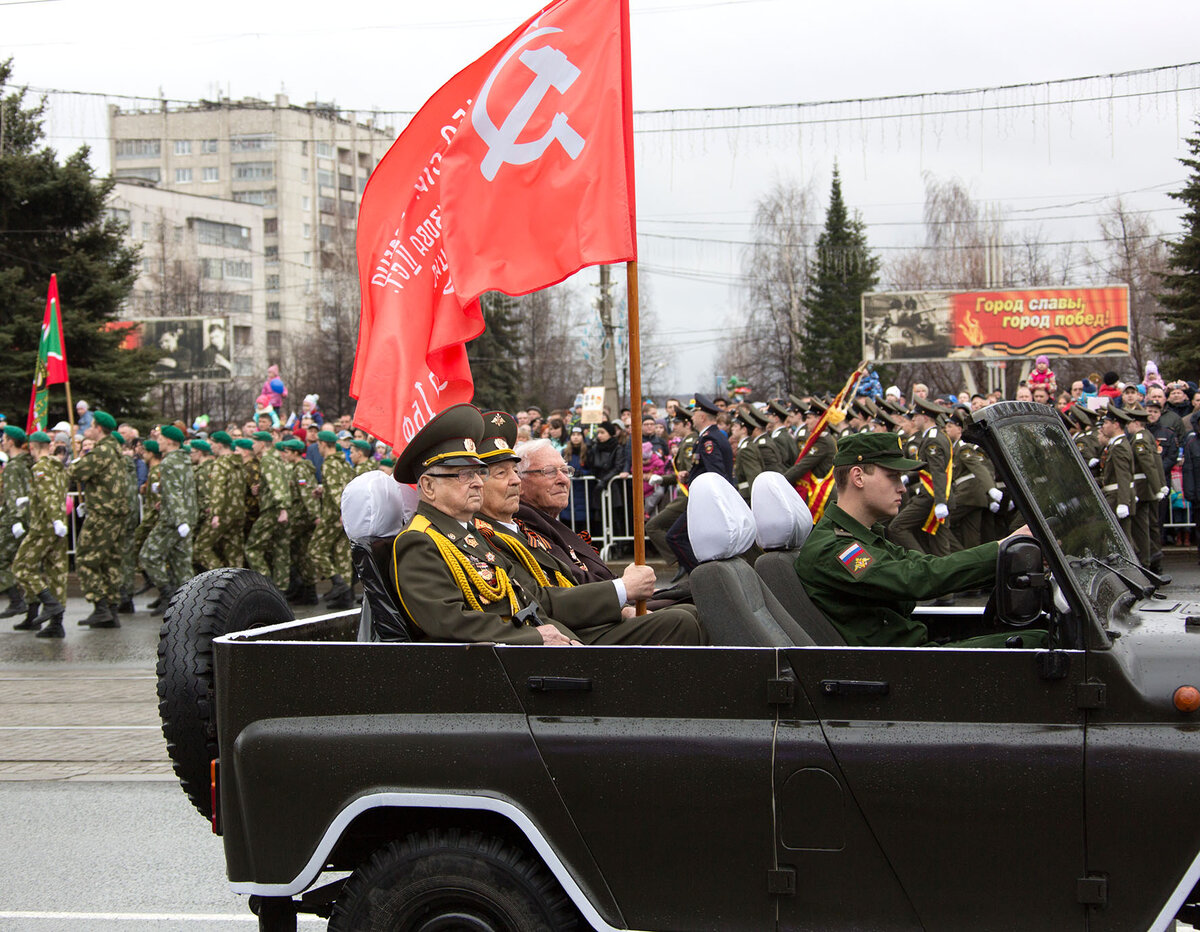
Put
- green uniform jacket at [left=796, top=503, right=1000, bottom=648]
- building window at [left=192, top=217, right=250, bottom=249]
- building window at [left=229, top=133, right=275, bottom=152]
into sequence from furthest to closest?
building window at [left=229, top=133, right=275, bottom=152]
building window at [left=192, top=217, right=250, bottom=249]
green uniform jacket at [left=796, top=503, right=1000, bottom=648]

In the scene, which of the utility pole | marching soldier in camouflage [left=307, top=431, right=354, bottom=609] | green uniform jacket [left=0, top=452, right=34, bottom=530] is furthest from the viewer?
the utility pole

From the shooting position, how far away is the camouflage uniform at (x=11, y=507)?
15.4m

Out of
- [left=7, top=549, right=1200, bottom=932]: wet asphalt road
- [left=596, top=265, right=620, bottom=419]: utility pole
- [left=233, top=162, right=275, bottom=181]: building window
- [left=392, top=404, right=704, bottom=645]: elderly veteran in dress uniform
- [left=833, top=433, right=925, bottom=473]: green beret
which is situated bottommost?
[left=7, top=549, right=1200, bottom=932]: wet asphalt road

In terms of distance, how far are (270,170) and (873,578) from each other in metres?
103

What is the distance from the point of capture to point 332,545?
51.4 ft

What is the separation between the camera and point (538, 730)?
3568 mm

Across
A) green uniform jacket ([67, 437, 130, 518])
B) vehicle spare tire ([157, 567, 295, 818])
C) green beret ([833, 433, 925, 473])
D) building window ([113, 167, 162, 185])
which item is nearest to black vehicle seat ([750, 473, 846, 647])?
green beret ([833, 433, 925, 473])

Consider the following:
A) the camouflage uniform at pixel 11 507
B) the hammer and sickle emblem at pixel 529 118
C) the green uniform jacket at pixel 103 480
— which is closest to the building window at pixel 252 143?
the camouflage uniform at pixel 11 507

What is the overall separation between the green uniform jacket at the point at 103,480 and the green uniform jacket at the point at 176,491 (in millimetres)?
506

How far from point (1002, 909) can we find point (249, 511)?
13.9 metres

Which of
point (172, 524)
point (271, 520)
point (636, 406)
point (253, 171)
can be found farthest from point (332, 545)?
point (253, 171)

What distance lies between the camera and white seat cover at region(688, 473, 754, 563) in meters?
4.11

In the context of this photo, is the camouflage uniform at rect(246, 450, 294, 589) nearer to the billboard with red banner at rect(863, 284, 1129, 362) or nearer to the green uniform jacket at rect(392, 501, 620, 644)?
the green uniform jacket at rect(392, 501, 620, 644)

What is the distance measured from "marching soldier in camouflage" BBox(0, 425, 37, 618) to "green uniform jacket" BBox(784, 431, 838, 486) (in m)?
8.88
